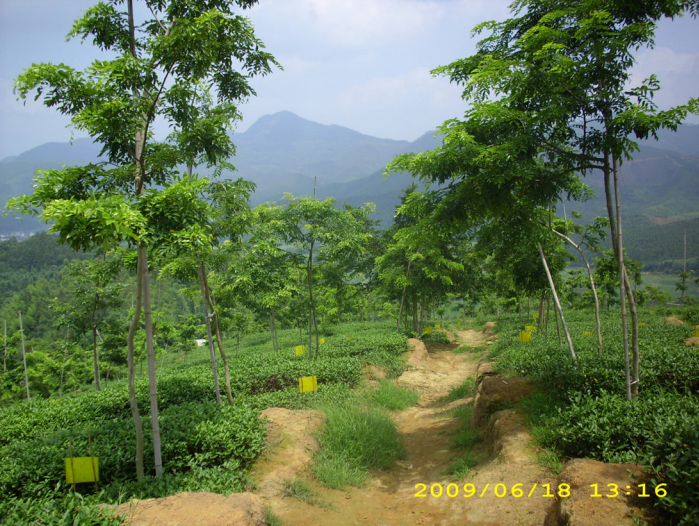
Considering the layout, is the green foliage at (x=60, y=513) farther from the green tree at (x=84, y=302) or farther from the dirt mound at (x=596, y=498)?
the green tree at (x=84, y=302)

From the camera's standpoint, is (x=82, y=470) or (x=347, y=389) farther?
(x=347, y=389)

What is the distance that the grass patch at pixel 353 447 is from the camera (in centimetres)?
539

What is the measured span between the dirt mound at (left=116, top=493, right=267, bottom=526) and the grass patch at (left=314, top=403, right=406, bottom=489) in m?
1.79

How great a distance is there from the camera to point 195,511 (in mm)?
3422

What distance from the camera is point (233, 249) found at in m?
7.01

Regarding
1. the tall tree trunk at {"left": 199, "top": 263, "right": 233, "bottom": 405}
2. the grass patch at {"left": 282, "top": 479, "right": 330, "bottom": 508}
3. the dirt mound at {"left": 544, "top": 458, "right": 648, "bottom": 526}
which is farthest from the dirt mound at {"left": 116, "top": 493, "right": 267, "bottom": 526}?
the tall tree trunk at {"left": 199, "top": 263, "right": 233, "bottom": 405}

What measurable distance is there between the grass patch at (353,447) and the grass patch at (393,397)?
1630mm

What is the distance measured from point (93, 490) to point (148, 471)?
633mm

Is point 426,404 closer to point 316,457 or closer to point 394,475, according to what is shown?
point 394,475

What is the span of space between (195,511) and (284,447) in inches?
99.5

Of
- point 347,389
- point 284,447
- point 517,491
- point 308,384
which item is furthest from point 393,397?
point 517,491

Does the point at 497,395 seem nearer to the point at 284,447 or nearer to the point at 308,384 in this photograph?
the point at 308,384

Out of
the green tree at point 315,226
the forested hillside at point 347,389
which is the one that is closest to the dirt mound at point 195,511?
the forested hillside at point 347,389

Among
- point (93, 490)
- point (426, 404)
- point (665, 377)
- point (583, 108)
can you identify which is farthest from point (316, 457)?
point (583, 108)
